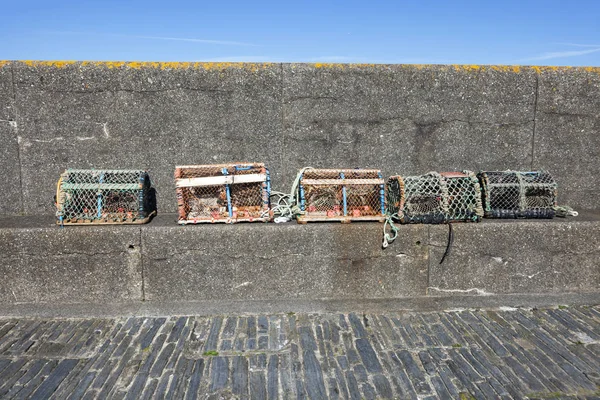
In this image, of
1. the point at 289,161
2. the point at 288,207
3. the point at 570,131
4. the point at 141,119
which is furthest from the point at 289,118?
the point at 570,131

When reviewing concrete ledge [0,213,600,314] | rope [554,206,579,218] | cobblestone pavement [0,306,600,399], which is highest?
rope [554,206,579,218]

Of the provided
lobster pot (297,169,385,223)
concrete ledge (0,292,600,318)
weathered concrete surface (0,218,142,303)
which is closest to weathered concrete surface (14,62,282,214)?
lobster pot (297,169,385,223)

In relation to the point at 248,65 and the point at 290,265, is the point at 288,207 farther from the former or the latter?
the point at 248,65

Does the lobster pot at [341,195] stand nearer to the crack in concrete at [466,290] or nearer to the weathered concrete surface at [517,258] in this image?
the weathered concrete surface at [517,258]

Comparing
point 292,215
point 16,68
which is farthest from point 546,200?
point 16,68

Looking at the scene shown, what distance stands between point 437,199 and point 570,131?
2.13 metres

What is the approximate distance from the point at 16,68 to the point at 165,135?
163 centimetres

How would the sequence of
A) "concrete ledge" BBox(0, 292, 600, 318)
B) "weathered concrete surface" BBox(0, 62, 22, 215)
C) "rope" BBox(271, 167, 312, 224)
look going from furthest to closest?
"weathered concrete surface" BBox(0, 62, 22, 215) < "rope" BBox(271, 167, 312, 224) < "concrete ledge" BBox(0, 292, 600, 318)

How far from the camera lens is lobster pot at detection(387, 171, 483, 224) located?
4254 mm

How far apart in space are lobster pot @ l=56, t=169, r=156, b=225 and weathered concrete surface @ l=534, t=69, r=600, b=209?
14.5 feet

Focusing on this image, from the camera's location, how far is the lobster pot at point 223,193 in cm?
423

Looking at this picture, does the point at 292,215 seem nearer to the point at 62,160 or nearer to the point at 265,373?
the point at 265,373

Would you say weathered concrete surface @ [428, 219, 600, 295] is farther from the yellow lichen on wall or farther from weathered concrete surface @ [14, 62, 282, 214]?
the yellow lichen on wall

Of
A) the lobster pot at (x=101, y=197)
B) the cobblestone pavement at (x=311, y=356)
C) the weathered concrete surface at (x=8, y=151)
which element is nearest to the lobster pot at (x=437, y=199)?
the cobblestone pavement at (x=311, y=356)
